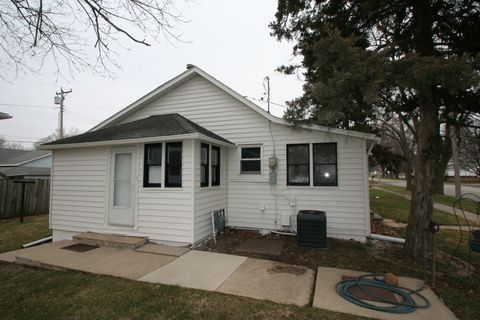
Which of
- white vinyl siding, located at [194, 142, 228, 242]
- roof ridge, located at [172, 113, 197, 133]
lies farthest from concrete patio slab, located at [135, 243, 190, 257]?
roof ridge, located at [172, 113, 197, 133]

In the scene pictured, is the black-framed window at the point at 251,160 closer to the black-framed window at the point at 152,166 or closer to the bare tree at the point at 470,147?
the black-framed window at the point at 152,166

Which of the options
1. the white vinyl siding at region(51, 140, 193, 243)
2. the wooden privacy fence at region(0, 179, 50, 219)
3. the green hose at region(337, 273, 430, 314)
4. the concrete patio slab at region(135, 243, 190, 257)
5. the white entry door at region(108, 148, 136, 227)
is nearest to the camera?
the green hose at region(337, 273, 430, 314)

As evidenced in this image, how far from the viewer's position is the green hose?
3.29 m

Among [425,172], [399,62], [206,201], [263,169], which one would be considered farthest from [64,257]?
[425,172]

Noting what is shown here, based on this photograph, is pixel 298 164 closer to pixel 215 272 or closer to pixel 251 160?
pixel 251 160

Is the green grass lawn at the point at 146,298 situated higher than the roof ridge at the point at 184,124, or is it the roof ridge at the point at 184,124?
the roof ridge at the point at 184,124

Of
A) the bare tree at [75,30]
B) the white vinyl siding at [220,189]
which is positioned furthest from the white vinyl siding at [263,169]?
the bare tree at [75,30]

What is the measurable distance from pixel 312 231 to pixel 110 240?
5.14 meters

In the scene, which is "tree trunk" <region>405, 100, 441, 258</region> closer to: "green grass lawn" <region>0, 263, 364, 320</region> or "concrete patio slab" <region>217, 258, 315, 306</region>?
"concrete patio slab" <region>217, 258, 315, 306</region>

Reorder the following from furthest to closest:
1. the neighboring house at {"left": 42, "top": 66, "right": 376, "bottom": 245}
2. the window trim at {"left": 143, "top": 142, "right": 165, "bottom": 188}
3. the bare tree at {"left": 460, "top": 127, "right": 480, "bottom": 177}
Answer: the bare tree at {"left": 460, "top": 127, "right": 480, "bottom": 177} < the window trim at {"left": 143, "top": 142, "right": 165, "bottom": 188} < the neighboring house at {"left": 42, "top": 66, "right": 376, "bottom": 245}

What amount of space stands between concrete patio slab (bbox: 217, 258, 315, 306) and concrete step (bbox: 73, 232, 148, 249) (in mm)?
2896

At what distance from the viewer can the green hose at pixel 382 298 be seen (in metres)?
3.29

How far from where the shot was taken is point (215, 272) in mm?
4547

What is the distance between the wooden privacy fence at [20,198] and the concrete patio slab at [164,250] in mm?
9163
